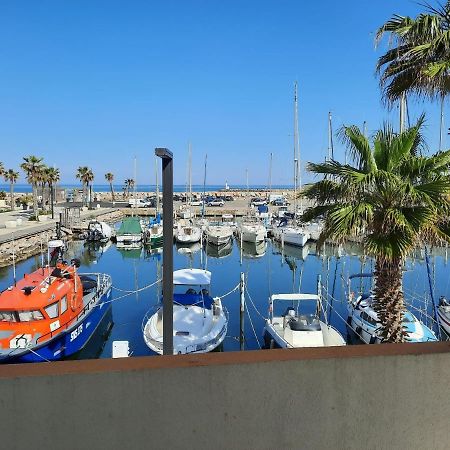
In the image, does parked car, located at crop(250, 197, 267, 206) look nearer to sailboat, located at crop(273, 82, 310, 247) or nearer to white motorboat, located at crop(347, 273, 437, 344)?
sailboat, located at crop(273, 82, 310, 247)

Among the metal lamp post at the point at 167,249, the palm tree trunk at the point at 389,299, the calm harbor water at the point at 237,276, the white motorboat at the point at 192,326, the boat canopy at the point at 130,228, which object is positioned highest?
the metal lamp post at the point at 167,249

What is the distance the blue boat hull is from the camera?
434 inches

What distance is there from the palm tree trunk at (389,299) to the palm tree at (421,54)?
10.4ft

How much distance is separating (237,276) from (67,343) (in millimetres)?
15434

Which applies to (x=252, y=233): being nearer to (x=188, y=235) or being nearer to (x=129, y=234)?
(x=188, y=235)

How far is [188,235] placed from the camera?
38.0 meters

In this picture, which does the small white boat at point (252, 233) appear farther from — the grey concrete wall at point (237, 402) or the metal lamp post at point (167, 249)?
the grey concrete wall at point (237, 402)

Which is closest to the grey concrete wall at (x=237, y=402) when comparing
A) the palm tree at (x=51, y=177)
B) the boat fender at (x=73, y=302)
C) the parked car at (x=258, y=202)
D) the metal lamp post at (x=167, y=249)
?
the metal lamp post at (x=167, y=249)

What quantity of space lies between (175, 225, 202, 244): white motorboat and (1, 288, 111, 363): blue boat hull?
21.7 meters

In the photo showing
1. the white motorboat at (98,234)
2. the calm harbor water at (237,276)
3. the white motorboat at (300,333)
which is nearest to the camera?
the white motorboat at (300,333)

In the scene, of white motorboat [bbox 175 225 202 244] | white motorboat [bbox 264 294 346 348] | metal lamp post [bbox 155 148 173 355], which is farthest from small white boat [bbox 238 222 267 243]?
metal lamp post [bbox 155 148 173 355]

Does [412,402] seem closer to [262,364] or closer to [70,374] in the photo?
[262,364]

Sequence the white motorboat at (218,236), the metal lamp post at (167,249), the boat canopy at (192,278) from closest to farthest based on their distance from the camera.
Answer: the metal lamp post at (167,249) → the boat canopy at (192,278) → the white motorboat at (218,236)

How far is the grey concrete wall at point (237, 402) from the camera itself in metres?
1.83
